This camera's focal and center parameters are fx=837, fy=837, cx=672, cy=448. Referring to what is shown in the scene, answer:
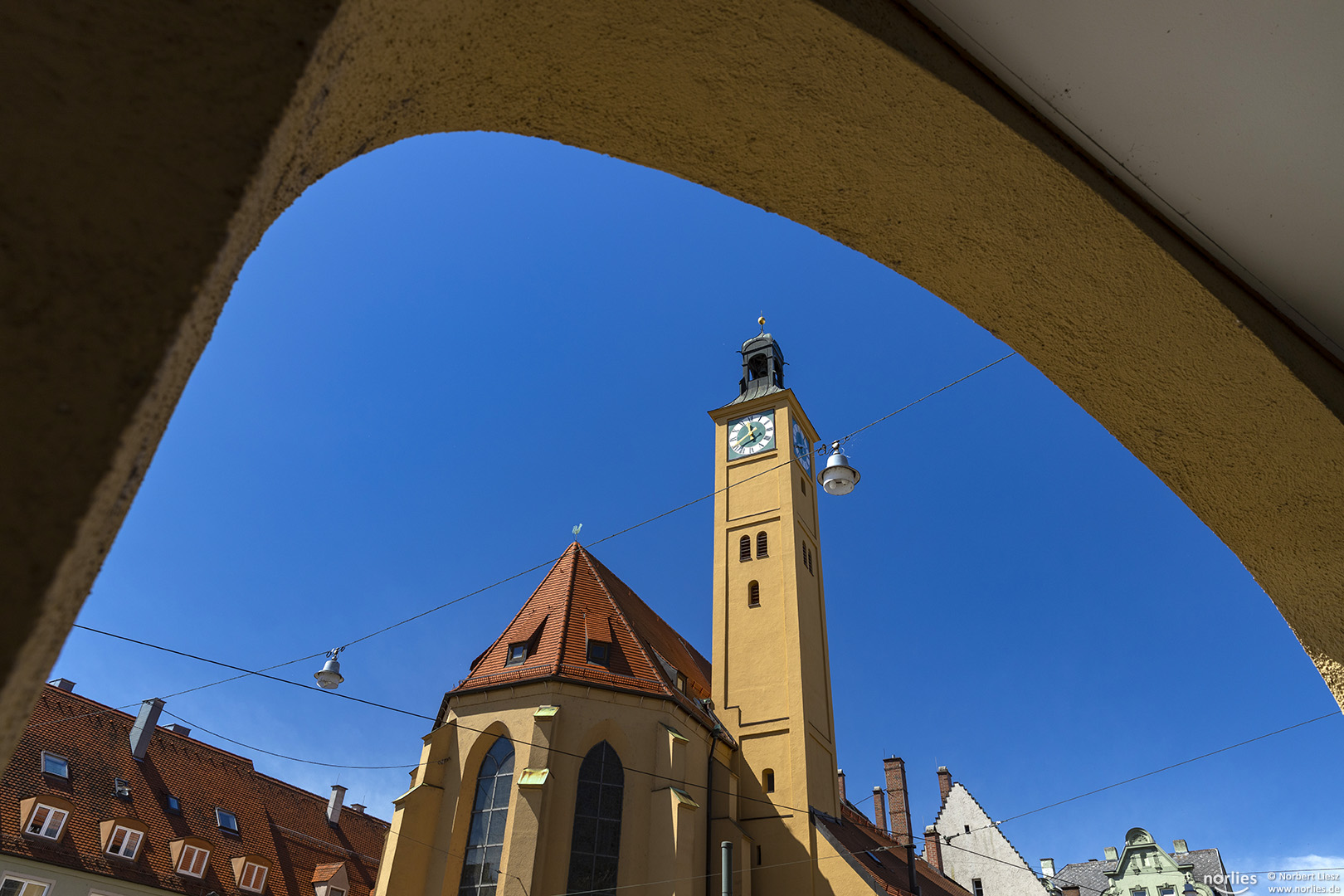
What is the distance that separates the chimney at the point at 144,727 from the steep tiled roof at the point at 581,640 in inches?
513

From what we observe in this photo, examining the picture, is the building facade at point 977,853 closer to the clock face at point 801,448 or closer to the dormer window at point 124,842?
the clock face at point 801,448

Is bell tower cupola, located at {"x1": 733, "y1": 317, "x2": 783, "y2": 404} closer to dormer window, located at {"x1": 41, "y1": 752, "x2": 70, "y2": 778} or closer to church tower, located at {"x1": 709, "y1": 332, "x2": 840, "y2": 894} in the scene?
church tower, located at {"x1": 709, "y1": 332, "x2": 840, "y2": 894}

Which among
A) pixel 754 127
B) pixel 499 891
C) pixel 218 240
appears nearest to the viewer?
pixel 218 240

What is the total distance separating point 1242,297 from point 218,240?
3.03 metres

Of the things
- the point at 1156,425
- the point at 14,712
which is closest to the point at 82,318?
the point at 14,712

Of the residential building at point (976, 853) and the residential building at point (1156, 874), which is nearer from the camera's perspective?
the residential building at point (1156, 874)

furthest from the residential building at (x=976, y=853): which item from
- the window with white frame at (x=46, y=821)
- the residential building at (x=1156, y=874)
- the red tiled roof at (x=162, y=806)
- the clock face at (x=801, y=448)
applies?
the window with white frame at (x=46, y=821)

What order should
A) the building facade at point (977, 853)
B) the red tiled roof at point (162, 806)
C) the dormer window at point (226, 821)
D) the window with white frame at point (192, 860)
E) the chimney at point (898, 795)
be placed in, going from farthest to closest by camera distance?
the chimney at point (898, 795), the building facade at point (977, 853), the dormer window at point (226, 821), the window with white frame at point (192, 860), the red tiled roof at point (162, 806)

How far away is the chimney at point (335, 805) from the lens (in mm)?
33344

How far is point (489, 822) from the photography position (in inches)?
688

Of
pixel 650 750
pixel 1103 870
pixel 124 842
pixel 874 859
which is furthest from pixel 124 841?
pixel 1103 870

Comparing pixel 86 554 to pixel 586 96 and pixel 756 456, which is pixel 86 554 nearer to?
pixel 586 96

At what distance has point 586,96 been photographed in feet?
7.02

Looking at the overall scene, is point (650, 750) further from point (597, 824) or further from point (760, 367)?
point (760, 367)
